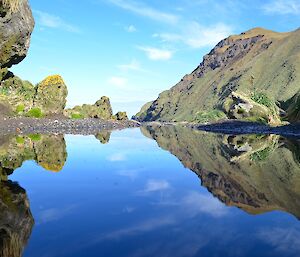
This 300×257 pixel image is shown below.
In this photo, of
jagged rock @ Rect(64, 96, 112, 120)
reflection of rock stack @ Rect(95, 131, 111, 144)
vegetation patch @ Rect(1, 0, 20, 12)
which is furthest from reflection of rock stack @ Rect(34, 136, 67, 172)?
jagged rock @ Rect(64, 96, 112, 120)

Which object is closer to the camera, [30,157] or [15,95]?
[30,157]

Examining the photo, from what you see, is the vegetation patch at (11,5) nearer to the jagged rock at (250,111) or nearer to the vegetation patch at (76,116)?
the vegetation patch at (76,116)

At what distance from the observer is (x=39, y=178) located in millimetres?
18516

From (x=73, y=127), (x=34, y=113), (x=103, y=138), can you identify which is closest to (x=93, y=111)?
(x=73, y=127)

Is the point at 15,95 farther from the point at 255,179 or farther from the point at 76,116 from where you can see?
the point at 255,179

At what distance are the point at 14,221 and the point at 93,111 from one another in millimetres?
89533

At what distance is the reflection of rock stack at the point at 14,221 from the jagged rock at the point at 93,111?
7361 cm

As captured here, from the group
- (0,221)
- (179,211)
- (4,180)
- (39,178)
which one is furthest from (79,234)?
(39,178)

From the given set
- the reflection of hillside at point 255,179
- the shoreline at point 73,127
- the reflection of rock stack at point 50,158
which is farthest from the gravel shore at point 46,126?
the reflection of hillside at point 255,179

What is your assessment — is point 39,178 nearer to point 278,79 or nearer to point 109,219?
point 109,219

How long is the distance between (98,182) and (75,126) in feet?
195

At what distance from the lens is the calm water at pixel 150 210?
884 cm

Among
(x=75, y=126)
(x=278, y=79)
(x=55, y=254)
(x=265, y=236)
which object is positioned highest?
(x=278, y=79)

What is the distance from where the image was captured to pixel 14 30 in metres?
53.7
